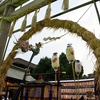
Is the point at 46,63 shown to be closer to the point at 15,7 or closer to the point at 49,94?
the point at 15,7

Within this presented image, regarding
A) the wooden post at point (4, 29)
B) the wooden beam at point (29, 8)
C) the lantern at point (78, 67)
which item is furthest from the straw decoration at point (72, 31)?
the lantern at point (78, 67)

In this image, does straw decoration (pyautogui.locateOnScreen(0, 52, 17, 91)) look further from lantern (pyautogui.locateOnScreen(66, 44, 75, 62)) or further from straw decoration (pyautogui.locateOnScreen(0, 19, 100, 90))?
lantern (pyautogui.locateOnScreen(66, 44, 75, 62))

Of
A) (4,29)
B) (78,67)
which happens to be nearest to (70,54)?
(78,67)

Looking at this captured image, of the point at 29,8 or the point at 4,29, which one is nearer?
the point at 29,8

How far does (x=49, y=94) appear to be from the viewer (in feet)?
6.97

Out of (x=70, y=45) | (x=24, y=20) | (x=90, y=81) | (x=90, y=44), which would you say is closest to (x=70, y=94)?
(x=90, y=81)

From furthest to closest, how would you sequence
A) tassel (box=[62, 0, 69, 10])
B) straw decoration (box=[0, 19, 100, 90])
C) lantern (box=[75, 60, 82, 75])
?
lantern (box=[75, 60, 82, 75]) → tassel (box=[62, 0, 69, 10]) → straw decoration (box=[0, 19, 100, 90])

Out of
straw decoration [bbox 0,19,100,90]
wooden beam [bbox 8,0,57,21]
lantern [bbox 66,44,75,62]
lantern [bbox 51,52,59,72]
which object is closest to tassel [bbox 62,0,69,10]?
straw decoration [bbox 0,19,100,90]

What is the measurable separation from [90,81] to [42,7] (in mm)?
4216

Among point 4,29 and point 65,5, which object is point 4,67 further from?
point 65,5

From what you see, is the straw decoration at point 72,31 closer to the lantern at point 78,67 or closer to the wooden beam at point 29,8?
the wooden beam at point 29,8

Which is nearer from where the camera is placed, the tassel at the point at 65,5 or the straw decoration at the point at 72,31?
the straw decoration at the point at 72,31

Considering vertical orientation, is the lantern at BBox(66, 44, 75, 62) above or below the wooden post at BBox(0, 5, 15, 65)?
below

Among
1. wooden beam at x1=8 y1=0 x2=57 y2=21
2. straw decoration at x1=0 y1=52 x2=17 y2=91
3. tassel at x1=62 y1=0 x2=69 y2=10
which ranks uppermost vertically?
wooden beam at x1=8 y1=0 x2=57 y2=21
